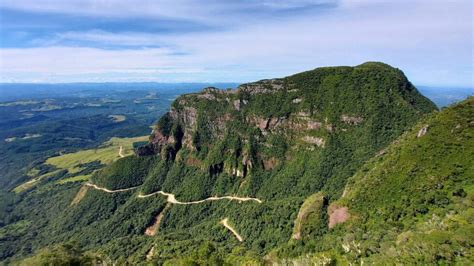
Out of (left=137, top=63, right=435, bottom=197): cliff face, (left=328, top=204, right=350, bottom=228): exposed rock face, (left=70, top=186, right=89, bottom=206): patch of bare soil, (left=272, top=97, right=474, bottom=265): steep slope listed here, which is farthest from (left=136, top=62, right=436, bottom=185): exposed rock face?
(left=328, top=204, right=350, bottom=228): exposed rock face

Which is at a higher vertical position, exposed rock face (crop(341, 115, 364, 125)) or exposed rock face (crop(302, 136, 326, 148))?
exposed rock face (crop(341, 115, 364, 125))

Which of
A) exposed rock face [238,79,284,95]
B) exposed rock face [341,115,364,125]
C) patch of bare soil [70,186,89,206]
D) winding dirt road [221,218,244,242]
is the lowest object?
patch of bare soil [70,186,89,206]

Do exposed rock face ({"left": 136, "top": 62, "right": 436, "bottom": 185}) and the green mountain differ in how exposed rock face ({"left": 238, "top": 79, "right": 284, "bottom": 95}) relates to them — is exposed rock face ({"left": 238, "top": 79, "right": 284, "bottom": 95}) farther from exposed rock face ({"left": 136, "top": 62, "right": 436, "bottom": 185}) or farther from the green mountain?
the green mountain

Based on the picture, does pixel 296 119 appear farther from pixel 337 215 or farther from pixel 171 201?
pixel 171 201

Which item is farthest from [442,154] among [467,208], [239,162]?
[239,162]

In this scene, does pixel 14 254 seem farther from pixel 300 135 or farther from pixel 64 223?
pixel 300 135

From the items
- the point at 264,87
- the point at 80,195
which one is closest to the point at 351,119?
the point at 264,87

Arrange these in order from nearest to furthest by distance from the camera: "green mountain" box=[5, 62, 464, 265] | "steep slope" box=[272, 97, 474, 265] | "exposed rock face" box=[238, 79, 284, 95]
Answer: "steep slope" box=[272, 97, 474, 265] → "green mountain" box=[5, 62, 464, 265] → "exposed rock face" box=[238, 79, 284, 95]
